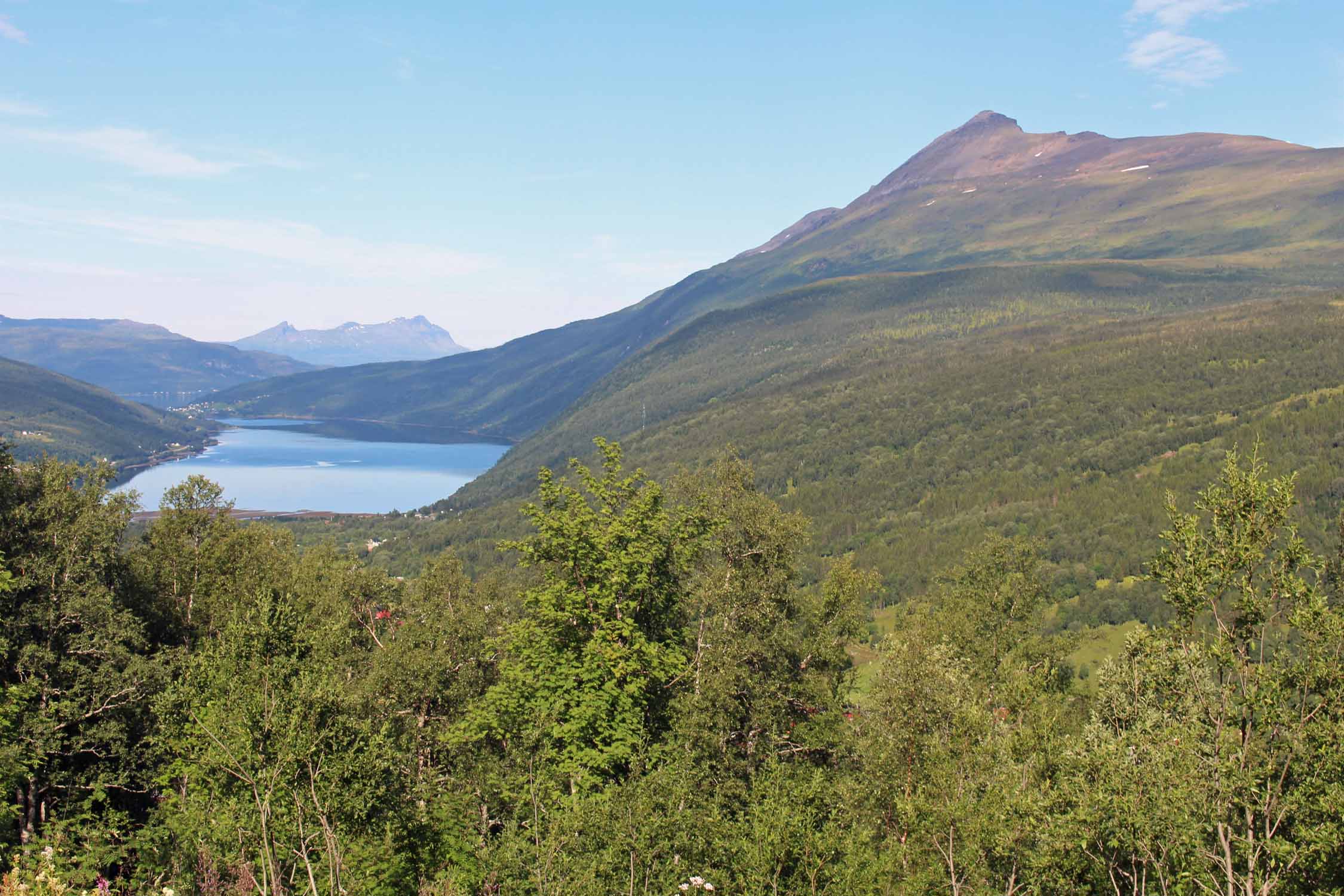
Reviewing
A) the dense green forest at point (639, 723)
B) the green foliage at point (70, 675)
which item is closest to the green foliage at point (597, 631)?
the dense green forest at point (639, 723)

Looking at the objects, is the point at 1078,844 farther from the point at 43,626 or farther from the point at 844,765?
the point at 43,626

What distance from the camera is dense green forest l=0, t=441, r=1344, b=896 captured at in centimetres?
Answer: 1739

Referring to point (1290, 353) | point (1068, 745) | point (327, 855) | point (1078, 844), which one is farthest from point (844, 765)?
point (1290, 353)

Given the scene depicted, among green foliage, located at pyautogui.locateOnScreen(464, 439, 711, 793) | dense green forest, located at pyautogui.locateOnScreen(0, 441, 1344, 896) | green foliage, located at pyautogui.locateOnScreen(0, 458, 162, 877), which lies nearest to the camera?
dense green forest, located at pyautogui.locateOnScreen(0, 441, 1344, 896)

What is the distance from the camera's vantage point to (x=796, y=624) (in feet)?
103

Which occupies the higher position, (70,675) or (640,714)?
(70,675)

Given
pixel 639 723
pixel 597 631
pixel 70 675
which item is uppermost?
pixel 70 675

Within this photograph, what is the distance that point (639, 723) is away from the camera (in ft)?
89.0

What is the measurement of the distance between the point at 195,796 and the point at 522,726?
897 cm

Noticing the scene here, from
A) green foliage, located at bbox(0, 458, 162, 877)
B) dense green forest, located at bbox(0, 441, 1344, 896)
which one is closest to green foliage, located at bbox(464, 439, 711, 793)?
dense green forest, located at bbox(0, 441, 1344, 896)

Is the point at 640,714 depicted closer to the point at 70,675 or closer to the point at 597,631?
the point at 597,631

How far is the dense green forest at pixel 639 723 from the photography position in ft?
57.1

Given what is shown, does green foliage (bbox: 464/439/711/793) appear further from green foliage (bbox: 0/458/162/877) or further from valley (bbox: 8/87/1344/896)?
green foliage (bbox: 0/458/162/877)

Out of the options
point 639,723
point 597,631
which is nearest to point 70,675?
point 597,631
